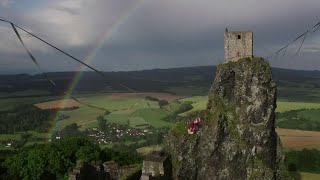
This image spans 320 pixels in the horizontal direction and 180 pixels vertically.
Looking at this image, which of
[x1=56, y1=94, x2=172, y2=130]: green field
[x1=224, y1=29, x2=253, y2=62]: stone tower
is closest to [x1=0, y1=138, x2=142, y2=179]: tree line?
[x1=224, y1=29, x2=253, y2=62]: stone tower

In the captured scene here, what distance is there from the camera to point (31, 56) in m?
4.71

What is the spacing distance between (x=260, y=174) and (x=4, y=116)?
326 feet

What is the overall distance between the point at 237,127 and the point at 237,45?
29.2ft

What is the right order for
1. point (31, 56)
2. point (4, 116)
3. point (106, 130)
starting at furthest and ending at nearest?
point (4, 116)
point (106, 130)
point (31, 56)

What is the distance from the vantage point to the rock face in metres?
46.2

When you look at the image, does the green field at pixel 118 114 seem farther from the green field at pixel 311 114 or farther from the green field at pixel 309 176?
the green field at pixel 309 176

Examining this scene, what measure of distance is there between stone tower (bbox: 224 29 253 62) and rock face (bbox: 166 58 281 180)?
111 cm

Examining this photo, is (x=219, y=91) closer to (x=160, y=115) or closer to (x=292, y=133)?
(x=292, y=133)

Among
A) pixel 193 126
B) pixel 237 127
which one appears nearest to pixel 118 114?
pixel 193 126

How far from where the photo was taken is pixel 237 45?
44969 millimetres

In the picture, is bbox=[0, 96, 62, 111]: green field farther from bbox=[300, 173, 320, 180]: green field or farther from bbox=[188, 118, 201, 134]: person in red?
bbox=[188, 118, 201, 134]: person in red

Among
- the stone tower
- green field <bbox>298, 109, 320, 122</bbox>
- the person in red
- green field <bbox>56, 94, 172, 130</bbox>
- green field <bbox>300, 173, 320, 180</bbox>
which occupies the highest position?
the stone tower

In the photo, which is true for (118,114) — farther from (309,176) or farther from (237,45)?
(237,45)

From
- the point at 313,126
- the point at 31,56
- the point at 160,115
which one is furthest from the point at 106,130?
the point at 31,56
